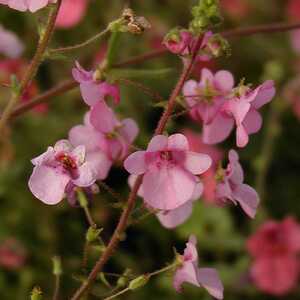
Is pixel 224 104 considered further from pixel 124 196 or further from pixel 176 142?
pixel 124 196

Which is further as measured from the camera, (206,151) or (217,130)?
(206,151)

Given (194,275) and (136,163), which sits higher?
(136,163)

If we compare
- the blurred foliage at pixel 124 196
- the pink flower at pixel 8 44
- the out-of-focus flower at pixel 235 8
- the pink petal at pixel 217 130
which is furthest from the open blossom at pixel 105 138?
the out-of-focus flower at pixel 235 8

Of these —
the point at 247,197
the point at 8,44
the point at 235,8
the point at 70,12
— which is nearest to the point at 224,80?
the point at 247,197

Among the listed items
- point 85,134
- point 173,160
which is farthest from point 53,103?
point 173,160

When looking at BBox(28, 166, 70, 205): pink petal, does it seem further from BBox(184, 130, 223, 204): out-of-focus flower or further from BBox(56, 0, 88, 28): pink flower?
BBox(56, 0, 88, 28): pink flower

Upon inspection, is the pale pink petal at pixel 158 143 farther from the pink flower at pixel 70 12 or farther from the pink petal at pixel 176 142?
the pink flower at pixel 70 12

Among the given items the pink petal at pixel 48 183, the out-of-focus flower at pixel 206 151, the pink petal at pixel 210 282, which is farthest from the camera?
the out-of-focus flower at pixel 206 151
